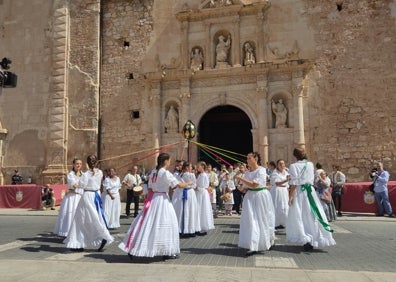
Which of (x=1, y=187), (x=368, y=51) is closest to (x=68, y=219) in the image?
(x=1, y=187)

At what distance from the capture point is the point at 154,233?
6.10 metres

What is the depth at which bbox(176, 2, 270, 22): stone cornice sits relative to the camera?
16516 millimetres

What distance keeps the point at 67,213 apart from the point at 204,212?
3.12 m

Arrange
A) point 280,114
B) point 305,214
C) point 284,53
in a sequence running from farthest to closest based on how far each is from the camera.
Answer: point 284,53 → point 280,114 → point 305,214

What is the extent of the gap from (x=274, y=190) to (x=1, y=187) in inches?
458

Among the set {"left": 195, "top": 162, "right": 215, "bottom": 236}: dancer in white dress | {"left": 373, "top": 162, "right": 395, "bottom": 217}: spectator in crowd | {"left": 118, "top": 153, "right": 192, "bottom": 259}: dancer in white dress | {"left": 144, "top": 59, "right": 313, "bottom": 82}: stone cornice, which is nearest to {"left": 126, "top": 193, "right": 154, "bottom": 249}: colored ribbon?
{"left": 118, "top": 153, "right": 192, "bottom": 259}: dancer in white dress

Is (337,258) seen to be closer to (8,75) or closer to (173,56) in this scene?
(8,75)

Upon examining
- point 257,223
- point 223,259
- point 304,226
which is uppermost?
point 257,223

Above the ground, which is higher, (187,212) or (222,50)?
(222,50)

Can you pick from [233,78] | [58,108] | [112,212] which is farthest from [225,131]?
[112,212]

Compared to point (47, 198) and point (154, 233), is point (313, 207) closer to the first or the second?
point (154, 233)

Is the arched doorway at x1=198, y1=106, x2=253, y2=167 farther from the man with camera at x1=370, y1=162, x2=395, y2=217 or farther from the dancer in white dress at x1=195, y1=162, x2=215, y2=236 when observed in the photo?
the dancer in white dress at x1=195, y1=162, x2=215, y2=236

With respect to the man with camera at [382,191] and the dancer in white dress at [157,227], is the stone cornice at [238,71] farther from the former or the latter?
the dancer in white dress at [157,227]

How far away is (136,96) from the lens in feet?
59.0
